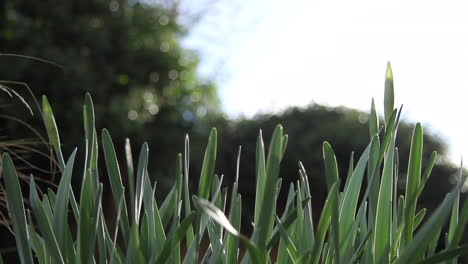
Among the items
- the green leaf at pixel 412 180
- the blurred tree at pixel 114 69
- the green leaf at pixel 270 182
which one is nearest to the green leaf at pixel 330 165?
the green leaf at pixel 412 180

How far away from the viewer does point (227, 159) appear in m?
6.90

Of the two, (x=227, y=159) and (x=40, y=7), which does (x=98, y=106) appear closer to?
(x=40, y=7)

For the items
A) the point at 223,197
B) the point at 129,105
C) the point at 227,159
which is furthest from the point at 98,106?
the point at 223,197

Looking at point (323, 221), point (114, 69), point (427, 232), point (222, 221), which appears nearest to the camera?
point (222, 221)

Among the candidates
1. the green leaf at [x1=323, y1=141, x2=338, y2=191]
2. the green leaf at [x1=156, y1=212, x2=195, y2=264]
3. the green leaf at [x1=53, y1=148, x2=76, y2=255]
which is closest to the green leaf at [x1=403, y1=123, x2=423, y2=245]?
the green leaf at [x1=323, y1=141, x2=338, y2=191]

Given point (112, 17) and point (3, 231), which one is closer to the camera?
point (3, 231)

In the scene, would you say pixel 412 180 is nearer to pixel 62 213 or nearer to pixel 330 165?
pixel 330 165

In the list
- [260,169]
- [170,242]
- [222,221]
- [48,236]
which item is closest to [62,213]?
[48,236]

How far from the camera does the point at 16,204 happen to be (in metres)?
0.84

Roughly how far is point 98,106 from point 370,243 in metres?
4.53

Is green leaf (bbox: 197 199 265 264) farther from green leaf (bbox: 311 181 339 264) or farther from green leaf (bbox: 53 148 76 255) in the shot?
green leaf (bbox: 53 148 76 255)

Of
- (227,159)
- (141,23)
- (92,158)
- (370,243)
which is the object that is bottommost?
(227,159)

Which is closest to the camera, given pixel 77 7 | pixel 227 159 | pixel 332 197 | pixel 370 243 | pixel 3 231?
pixel 332 197

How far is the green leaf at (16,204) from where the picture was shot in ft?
2.68
